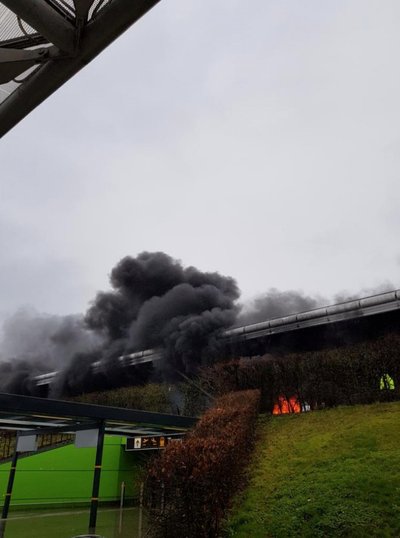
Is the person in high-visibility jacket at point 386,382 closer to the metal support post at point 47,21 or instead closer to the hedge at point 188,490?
the hedge at point 188,490

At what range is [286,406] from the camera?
13.3 metres

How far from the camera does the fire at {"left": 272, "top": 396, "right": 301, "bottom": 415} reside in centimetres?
1309

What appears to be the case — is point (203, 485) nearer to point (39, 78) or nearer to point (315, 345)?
point (39, 78)

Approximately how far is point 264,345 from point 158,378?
776cm

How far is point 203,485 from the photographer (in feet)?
17.4

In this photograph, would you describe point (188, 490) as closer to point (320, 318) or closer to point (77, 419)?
point (77, 419)

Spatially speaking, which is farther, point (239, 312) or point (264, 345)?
point (239, 312)

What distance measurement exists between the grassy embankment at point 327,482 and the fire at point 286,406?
94.3 inches

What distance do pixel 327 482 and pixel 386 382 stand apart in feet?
20.2

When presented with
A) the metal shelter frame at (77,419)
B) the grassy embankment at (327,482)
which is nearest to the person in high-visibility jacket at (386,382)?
the grassy embankment at (327,482)

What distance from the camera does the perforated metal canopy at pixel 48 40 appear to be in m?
2.64

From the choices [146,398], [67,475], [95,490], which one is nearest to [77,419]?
[95,490]

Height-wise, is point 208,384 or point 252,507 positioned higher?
point 208,384

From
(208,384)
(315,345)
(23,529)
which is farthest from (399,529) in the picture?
(315,345)
